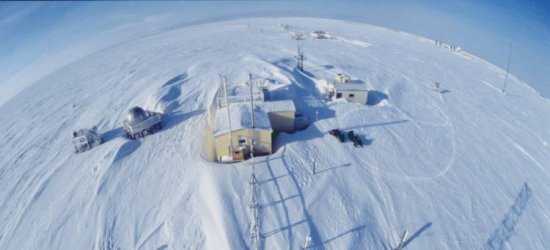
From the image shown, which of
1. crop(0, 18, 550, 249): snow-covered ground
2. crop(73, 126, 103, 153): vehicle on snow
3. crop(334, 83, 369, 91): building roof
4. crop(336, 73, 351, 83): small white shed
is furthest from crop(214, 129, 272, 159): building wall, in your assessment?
crop(336, 73, 351, 83): small white shed

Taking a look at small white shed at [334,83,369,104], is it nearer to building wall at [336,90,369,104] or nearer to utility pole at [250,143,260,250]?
building wall at [336,90,369,104]

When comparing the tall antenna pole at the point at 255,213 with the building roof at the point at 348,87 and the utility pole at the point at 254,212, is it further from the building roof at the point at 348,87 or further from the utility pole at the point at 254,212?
the building roof at the point at 348,87

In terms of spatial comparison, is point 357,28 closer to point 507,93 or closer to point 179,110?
point 507,93

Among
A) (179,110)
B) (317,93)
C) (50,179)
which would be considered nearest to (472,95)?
(317,93)

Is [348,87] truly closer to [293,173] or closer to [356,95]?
[356,95]

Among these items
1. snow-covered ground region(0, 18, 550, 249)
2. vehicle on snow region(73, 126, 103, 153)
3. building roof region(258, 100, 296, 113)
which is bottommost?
snow-covered ground region(0, 18, 550, 249)
